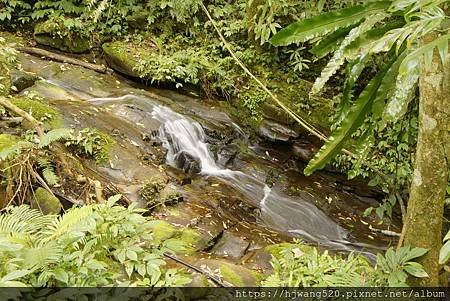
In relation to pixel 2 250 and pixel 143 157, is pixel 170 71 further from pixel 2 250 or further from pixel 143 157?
pixel 2 250

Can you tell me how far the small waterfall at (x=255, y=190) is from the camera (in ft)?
16.0

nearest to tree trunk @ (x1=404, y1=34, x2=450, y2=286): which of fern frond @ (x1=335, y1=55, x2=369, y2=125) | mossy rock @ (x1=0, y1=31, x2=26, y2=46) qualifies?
fern frond @ (x1=335, y1=55, x2=369, y2=125)

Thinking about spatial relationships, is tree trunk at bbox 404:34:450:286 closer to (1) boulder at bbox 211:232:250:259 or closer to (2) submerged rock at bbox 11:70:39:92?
(1) boulder at bbox 211:232:250:259

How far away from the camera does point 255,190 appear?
535cm

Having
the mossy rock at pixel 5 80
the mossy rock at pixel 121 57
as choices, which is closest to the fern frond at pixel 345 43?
the mossy rock at pixel 5 80

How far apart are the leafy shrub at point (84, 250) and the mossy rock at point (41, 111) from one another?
2367 millimetres

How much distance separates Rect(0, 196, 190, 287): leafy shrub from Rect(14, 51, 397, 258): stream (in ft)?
5.80

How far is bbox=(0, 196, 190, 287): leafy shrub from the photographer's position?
6.52 ft

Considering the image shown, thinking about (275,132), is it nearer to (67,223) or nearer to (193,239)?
(193,239)

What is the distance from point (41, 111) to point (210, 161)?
226cm

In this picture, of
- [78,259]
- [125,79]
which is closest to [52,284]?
[78,259]

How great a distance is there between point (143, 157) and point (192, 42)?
11.5 feet

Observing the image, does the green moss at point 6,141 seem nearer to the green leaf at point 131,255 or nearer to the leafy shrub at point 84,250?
the leafy shrub at point 84,250

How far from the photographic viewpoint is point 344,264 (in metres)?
2.64
